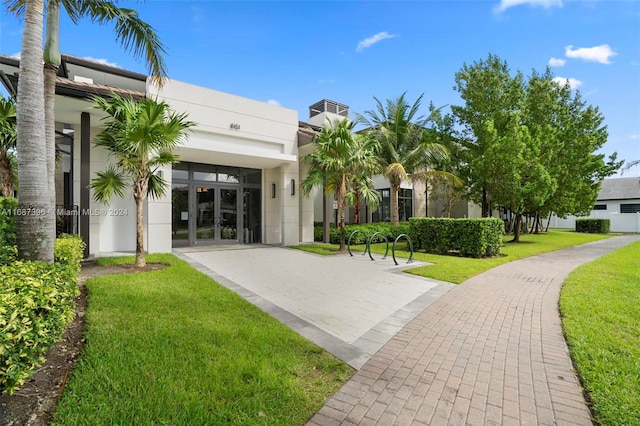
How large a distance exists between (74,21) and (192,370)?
25.4 feet

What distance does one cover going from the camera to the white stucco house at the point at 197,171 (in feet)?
32.8

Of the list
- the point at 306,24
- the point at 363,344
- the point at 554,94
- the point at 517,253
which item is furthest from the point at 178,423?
the point at 554,94

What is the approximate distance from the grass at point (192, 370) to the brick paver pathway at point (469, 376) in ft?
1.17

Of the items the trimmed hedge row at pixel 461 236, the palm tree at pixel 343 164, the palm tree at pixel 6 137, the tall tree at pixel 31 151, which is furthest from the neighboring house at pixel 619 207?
the palm tree at pixel 6 137

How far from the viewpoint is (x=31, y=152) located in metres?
4.14

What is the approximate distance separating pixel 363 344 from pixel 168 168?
10.1 meters

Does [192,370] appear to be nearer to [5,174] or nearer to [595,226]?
[5,174]

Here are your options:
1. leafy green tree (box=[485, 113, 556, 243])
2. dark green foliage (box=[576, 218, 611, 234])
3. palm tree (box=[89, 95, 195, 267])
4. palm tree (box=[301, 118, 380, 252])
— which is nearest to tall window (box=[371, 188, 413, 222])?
leafy green tree (box=[485, 113, 556, 243])

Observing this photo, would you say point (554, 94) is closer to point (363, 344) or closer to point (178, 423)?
point (363, 344)

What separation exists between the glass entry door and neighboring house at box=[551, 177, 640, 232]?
3389 cm

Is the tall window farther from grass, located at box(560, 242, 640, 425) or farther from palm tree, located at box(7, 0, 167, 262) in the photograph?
palm tree, located at box(7, 0, 167, 262)

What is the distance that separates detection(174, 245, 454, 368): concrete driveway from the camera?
4234 millimetres

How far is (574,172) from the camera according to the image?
17.9m

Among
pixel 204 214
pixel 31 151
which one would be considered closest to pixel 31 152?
pixel 31 151
